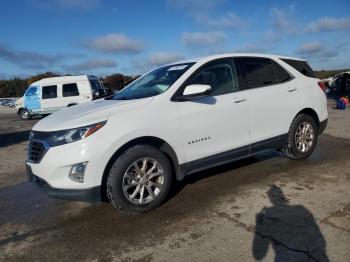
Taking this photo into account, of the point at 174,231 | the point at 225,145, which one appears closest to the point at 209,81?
the point at 225,145

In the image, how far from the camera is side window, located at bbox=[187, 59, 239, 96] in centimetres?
443

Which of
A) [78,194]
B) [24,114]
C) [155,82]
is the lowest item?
[24,114]

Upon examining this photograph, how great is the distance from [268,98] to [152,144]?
6.37ft

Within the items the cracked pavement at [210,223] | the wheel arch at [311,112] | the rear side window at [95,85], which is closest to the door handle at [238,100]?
the cracked pavement at [210,223]

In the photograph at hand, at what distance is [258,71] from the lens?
4977mm

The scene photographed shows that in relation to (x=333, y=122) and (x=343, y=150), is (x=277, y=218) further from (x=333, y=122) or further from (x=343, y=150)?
(x=333, y=122)

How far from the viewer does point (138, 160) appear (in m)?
3.78

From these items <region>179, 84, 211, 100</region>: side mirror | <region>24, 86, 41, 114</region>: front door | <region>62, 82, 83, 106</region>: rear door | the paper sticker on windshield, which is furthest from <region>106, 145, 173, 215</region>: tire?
<region>24, 86, 41, 114</region>: front door

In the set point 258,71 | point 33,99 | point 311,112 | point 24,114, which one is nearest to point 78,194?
point 258,71

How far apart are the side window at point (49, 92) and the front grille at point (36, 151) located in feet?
46.0

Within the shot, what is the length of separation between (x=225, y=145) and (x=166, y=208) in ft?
3.64

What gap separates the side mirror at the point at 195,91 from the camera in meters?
4.01

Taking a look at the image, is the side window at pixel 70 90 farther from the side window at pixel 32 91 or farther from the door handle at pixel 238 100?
the door handle at pixel 238 100

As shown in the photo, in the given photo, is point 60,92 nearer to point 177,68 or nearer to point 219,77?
point 177,68
